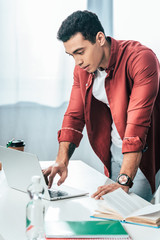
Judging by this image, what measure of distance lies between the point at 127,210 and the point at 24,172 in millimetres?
396

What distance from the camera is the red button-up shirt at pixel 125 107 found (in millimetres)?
1345

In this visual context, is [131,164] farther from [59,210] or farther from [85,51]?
[85,51]

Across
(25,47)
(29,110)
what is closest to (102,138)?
(29,110)

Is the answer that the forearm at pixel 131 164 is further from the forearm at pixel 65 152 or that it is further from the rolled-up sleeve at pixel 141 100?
the forearm at pixel 65 152

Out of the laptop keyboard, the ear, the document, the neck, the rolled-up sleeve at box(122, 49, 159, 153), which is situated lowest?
the laptop keyboard

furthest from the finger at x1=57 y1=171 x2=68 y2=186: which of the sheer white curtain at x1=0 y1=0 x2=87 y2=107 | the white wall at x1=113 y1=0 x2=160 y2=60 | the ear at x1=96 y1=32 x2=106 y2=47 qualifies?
the white wall at x1=113 y1=0 x2=160 y2=60

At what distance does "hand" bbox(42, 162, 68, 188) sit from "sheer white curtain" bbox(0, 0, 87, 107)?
1.24 meters

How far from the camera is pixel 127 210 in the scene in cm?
97

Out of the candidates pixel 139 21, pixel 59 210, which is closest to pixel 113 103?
pixel 59 210

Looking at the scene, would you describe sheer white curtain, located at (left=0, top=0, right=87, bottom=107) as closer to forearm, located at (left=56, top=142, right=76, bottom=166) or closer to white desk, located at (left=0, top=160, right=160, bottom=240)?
forearm, located at (left=56, top=142, right=76, bottom=166)

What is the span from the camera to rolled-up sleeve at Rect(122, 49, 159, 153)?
131 cm

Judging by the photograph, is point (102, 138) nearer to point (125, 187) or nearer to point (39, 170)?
point (125, 187)

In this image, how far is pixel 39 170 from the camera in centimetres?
108

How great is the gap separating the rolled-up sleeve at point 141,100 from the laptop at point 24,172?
11.9 inches
